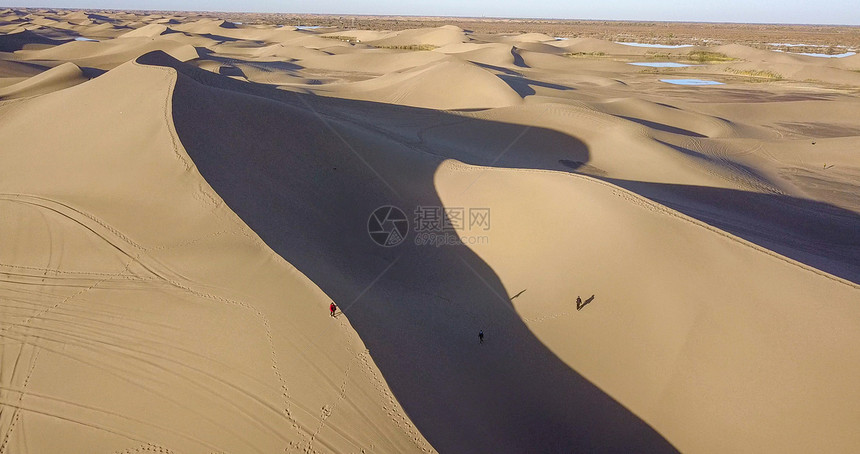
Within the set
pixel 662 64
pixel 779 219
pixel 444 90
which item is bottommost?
pixel 779 219

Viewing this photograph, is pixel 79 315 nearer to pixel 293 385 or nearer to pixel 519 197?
pixel 293 385

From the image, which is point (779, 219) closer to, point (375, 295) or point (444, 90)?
point (375, 295)

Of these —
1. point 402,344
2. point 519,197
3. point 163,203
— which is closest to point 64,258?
point 163,203

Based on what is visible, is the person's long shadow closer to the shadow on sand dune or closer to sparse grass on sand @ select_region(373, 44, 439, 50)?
the shadow on sand dune

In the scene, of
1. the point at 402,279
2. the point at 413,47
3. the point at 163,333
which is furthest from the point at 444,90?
the point at 413,47

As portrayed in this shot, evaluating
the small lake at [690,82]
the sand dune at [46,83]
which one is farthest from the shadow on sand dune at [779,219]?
the small lake at [690,82]

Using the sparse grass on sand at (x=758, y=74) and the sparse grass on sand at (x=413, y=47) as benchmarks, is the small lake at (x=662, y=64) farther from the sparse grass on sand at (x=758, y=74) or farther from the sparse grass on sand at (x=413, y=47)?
the sparse grass on sand at (x=413, y=47)

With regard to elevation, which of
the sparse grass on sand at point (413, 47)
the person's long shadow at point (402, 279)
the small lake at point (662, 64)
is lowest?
the person's long shadow at point (402, 279)

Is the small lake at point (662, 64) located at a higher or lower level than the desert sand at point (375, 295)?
higher
